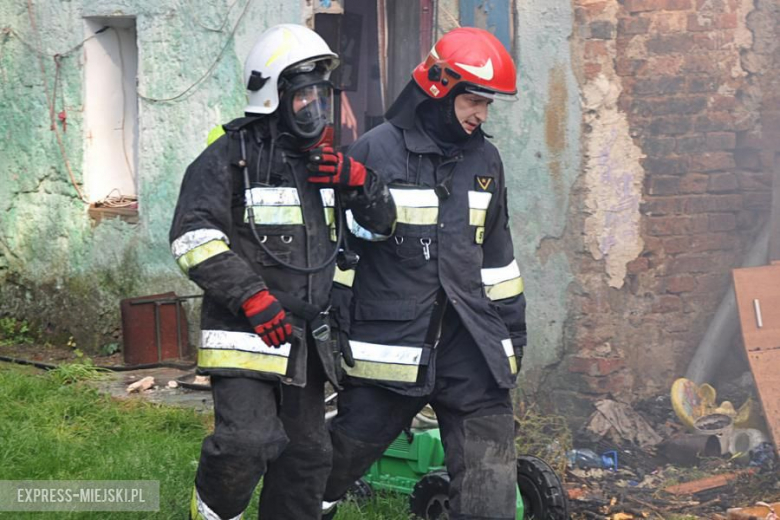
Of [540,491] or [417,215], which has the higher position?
[417,215]

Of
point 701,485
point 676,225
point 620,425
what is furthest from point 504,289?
point 676,225

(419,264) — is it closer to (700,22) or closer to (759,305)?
(759,305)

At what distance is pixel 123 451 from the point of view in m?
6.21

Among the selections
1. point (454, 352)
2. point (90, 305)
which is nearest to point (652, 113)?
point (454, 352)

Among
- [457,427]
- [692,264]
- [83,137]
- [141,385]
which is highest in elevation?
[83,137]

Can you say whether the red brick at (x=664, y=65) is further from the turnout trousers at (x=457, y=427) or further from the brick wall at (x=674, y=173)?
the turnout trousers at (x=457, y=427)

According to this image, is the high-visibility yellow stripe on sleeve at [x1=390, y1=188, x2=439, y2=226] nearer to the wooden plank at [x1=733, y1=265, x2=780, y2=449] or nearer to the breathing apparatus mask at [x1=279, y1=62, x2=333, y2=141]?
the breathing apparatus mask at [x1=279, y1=62, x2=333, y2=141]

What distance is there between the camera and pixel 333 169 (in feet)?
14.2

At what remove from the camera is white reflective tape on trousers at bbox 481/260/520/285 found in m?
4.86

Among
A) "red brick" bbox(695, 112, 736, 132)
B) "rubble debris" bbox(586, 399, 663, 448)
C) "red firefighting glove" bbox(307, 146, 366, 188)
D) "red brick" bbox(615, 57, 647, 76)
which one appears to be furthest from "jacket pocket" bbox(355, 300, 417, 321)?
"red brick" bbox(695, 112, 736, 132)

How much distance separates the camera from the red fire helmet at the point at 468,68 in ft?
15.5

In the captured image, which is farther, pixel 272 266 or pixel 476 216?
pixel 476 216

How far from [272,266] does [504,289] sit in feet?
3.44

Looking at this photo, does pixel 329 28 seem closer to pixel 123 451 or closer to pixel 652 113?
pixel 652 113
